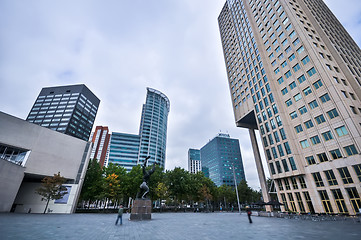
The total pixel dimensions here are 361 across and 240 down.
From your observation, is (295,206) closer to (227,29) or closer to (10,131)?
(10,131)

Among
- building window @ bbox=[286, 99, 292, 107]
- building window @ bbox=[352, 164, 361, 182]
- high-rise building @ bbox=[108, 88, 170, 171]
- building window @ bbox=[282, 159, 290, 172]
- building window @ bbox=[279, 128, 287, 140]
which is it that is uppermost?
high-rise building @ bbox=[108, 88, 170, 171]

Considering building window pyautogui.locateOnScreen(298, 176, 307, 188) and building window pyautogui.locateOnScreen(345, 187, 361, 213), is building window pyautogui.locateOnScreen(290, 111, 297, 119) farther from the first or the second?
building window pyautogui.locateOnScreen(345, 187, 361, 213)

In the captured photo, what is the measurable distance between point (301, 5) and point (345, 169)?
139 feet

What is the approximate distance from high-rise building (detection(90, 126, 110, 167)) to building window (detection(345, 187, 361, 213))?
159895 mm

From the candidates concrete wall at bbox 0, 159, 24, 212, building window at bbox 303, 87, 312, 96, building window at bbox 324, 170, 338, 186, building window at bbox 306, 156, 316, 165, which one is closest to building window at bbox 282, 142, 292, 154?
building window at bbox 306, 156, 316, 165

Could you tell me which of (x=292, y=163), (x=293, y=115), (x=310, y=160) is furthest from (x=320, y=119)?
(x=292, y=163)

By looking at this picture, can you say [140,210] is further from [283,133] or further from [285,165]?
[283,133]

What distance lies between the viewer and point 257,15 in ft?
157

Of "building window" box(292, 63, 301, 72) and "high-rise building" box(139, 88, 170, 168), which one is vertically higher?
"high-rise building" box(139, 88, 170, 168)

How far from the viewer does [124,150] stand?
334 ft

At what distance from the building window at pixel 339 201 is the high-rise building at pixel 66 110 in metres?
105

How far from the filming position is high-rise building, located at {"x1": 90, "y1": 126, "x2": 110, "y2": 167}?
155000 millimetres

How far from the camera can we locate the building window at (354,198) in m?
23.8

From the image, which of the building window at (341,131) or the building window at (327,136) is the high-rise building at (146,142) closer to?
the building window at (327,136)
